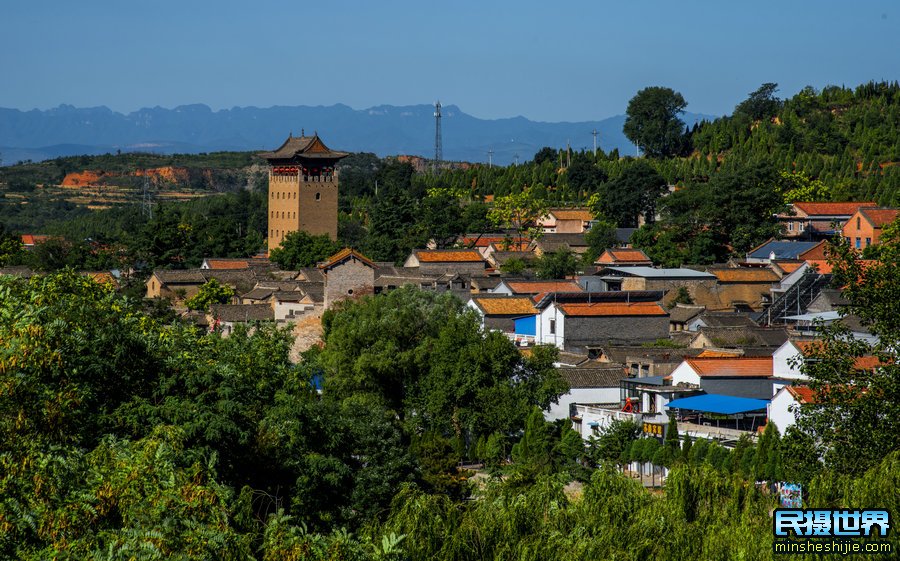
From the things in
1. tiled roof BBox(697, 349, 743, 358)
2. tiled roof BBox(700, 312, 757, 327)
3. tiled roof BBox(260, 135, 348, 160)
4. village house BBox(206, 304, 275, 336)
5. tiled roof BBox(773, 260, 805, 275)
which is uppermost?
tiled roof BBox(260, 135, 348, 160)

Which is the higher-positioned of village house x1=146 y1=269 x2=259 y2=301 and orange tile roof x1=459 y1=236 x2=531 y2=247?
orange tile roof x1=459 y1=236 x2=531 y2=247

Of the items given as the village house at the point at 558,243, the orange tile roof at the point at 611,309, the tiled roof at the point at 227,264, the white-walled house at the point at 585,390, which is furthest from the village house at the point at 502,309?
the tiled roof at the point at 227,264

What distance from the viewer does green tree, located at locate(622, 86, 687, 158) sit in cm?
9525

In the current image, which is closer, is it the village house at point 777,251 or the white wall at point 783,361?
the white wall at point 783,361

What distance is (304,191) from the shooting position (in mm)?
76938

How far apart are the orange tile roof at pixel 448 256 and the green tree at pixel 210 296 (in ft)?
26.6

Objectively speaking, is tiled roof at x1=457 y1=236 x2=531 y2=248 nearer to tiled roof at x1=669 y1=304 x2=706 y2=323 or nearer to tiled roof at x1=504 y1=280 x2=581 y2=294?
tiled roof at x1=504 y1=280 x2=581 y2=294

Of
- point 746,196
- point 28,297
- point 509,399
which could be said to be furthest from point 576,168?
point 28,297

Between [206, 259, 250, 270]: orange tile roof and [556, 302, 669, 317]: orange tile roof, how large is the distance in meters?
24.1

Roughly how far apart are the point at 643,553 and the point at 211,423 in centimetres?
598

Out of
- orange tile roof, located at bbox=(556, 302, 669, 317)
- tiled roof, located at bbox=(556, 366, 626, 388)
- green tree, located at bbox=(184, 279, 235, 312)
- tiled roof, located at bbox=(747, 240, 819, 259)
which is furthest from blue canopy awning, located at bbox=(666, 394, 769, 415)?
tiled roof, located at bbox=(747, 240, 819, 259)

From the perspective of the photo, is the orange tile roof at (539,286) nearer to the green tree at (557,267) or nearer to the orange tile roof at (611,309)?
the orange tile roof at (611,309)

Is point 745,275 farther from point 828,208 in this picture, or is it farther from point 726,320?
point 828,208

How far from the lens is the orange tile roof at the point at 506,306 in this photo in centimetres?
4456
